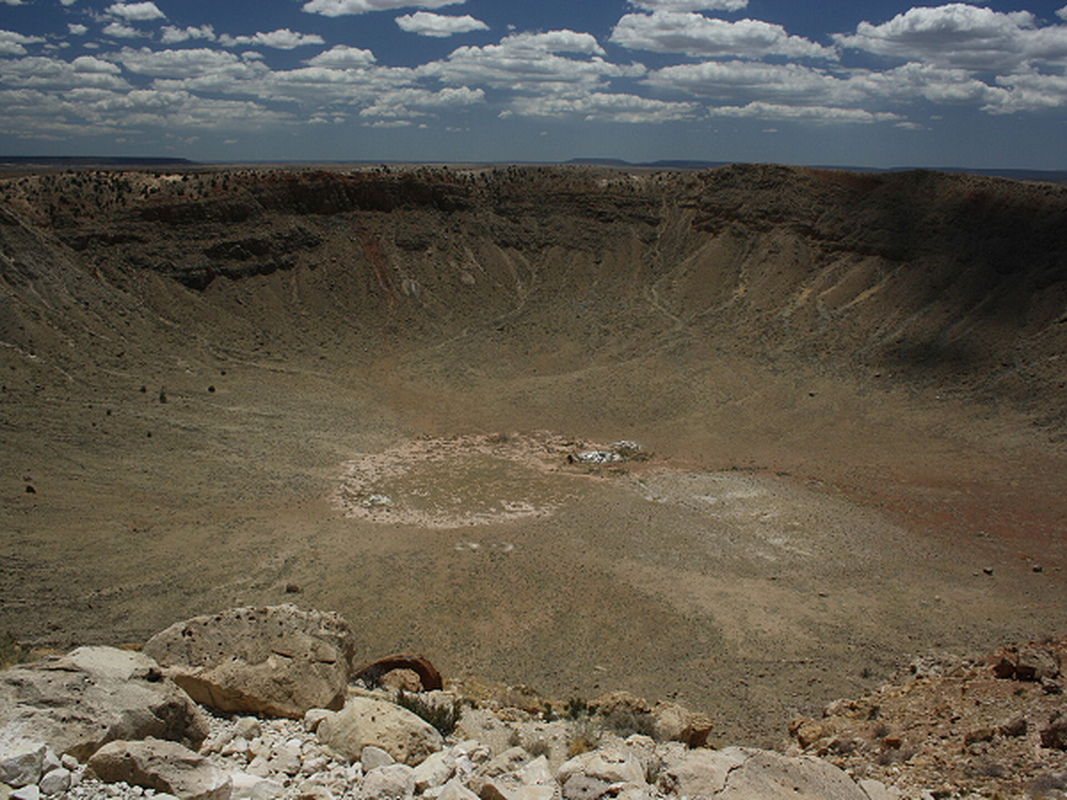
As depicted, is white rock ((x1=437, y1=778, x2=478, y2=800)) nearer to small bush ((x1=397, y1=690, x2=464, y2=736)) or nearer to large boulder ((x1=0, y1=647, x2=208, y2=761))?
large boulder ((x1=0, y1=647, x2=208, y2=761))

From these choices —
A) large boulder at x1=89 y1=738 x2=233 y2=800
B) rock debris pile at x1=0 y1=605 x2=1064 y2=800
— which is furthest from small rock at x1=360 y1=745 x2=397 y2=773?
large boulder at x1=89 y1=738 x2=233 y2=800

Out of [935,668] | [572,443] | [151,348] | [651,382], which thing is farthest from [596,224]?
[935,668]

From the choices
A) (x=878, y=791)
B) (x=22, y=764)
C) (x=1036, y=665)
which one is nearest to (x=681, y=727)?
(x=878, y=791)

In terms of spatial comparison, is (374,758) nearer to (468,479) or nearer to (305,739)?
(305,739)

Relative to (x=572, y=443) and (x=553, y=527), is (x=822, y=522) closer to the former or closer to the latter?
(x=553, y=527)

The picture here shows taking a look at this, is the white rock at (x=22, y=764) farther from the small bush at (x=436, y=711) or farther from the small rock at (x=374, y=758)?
the small bush at (x=436, y=711)

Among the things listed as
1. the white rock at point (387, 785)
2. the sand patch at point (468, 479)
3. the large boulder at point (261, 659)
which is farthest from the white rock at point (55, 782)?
the sand patch at point (468, 479)
